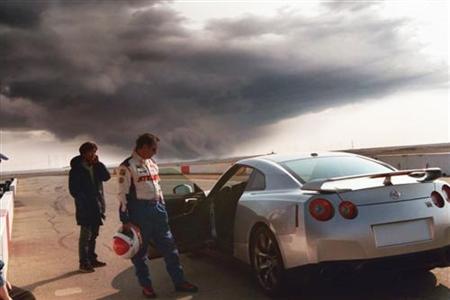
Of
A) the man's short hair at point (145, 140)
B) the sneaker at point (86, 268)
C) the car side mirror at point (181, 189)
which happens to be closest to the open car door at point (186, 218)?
the car side mirror at point (181, 189)

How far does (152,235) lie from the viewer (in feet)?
19.4

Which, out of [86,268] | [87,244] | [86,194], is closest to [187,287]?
[86,268]

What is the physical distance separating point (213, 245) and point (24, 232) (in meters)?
6.83

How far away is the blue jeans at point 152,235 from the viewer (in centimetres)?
583

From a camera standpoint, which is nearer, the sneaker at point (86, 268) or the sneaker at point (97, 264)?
the sneaker at point (86, 268)

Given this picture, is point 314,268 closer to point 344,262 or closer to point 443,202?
point 344,262

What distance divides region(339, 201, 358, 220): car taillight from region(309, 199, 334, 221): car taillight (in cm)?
9

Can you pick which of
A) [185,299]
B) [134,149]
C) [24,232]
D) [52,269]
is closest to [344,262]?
[185,299]

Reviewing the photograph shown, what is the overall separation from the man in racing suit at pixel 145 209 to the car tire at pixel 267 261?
769 millimetres

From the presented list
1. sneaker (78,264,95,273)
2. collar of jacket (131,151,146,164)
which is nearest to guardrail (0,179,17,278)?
sneaker (78,264,95,273)

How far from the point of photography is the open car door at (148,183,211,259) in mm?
6383

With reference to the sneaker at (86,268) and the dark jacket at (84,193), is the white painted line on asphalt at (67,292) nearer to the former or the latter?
the sneaker at (86,268)

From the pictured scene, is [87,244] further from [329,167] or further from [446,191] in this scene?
[446,191]

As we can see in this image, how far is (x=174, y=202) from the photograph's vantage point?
23.3 ft
